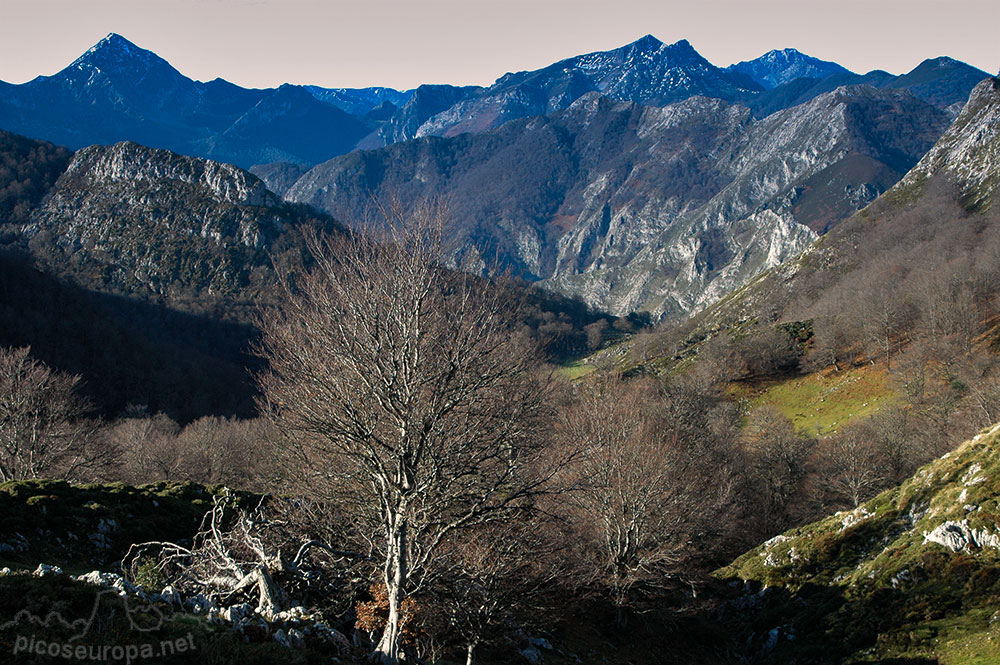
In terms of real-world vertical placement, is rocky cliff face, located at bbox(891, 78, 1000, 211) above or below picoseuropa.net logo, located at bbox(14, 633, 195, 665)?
above

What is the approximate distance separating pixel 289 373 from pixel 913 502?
86.3 ft

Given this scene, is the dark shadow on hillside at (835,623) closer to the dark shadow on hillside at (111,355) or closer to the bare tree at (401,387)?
the bare tree at (401,387)

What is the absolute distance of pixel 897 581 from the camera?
19453 mm

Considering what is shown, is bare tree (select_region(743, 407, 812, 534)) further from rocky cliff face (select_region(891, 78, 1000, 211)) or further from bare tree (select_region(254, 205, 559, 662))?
rocky cliff face (select_region(891, 78, 1000, 211))

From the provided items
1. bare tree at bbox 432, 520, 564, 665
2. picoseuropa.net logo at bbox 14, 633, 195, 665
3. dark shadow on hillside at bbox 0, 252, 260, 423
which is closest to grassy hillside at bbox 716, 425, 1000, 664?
bare tree at bbox 432, 520, 564, 665

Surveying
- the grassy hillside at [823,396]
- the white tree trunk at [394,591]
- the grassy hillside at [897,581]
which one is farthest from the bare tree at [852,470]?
the white tree trunk at [394,591]

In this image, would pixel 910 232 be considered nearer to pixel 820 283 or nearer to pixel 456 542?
pixel 820 283

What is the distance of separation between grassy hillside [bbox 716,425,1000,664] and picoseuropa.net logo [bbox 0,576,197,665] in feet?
60.7

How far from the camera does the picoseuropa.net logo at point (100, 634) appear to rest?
786 centimetres

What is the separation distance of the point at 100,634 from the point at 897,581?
2365 centimetres

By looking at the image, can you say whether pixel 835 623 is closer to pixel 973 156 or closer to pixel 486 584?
pixel 486 584

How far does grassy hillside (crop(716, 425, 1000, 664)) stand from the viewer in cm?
1638

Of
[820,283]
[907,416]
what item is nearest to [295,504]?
[907,416]

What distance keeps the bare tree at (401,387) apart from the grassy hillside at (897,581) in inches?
519
